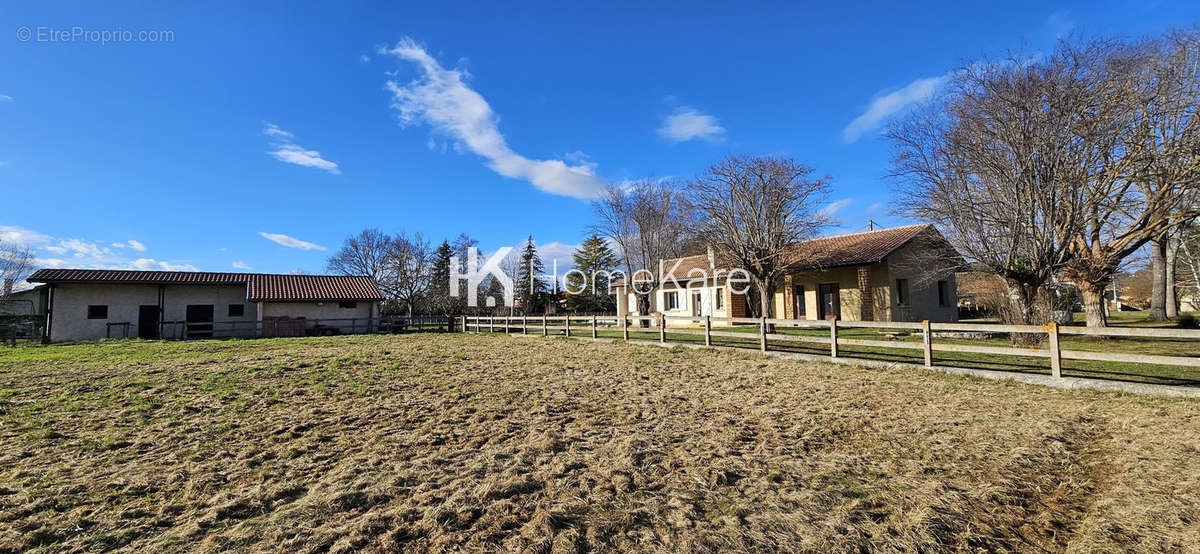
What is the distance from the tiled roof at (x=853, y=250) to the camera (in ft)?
62.4

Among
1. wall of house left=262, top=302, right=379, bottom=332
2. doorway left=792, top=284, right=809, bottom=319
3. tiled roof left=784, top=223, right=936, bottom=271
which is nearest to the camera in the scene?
tiled roof left=784, top=223, right=936, bottom=271

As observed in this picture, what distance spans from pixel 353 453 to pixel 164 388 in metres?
5.60

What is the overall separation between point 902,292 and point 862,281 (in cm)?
169

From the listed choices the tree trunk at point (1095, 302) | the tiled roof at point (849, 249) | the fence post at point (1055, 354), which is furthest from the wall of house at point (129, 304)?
the tree trunk at point (1095, 302)

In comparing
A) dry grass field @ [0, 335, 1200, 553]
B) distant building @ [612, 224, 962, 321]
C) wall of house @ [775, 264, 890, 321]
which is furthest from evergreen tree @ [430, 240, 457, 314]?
dry grass field @ [0, 335, 1200, 553]

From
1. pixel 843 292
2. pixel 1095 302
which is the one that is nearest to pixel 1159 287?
Answer: pixel 1095 302

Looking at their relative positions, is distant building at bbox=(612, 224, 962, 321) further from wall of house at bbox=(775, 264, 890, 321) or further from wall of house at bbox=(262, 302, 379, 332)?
wall of house at bbox=(262, 302, 379, 332)

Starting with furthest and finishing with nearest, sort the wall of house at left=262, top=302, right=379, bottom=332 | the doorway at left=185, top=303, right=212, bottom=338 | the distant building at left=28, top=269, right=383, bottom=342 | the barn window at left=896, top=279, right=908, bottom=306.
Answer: the wall of house at left=262, top=302, right=379, bottom=332 → the doorway at left=185, top=303, right=212, bottom=338 → the distant building at left=28, top=269, right=383, bottom=342 → the barn window at left=896, top=279, right=908, bottom=306

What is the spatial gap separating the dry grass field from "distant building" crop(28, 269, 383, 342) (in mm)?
19261

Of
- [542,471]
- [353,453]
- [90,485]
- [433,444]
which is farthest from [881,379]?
[90,485]

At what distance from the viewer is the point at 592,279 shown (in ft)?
149

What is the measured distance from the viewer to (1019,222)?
40.0 feet

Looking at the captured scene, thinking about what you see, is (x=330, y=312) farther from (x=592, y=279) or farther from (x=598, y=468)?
(x=598, y=468)

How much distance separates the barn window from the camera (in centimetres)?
1962
